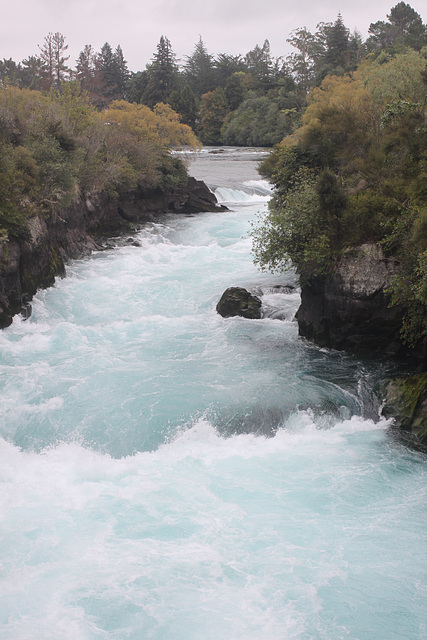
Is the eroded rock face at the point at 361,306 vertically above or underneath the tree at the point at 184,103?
underneath

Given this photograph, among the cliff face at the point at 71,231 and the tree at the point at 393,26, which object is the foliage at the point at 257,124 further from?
the cliff face at the point at 71,231

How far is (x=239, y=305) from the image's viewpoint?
1700cm

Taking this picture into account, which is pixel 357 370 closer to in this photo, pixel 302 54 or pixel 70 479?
pixel 70 479

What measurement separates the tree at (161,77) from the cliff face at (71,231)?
2101 inches

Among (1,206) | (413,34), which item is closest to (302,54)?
(413,34)

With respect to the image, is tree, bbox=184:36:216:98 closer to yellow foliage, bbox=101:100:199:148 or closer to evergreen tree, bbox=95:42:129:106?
evergreen tree, bbox=95:42:129:106

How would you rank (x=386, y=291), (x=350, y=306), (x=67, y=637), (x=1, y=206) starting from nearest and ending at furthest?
(x=67, y=637)
(x=386, y=291)
(x=350, y=306)
(x=1, y=206)

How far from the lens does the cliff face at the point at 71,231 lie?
16.1 metres

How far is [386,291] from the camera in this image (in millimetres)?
12492

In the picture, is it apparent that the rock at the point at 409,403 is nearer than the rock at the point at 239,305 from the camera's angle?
Yes

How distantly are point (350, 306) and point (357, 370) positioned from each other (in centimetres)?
164

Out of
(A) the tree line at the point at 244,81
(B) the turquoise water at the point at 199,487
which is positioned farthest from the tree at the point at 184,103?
(B) the turquoise water at the point at 199,487

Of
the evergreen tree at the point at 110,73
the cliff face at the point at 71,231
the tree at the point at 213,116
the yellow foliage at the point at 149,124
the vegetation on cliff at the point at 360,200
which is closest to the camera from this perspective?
the vegetation on cliff at the point at 360,200

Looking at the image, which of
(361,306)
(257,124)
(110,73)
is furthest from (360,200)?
(110,73)
